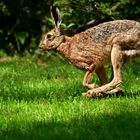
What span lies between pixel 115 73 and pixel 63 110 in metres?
1.38

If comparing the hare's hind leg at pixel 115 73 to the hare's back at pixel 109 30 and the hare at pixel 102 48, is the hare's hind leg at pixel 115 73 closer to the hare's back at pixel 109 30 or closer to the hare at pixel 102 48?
the hare at pixel 102 48

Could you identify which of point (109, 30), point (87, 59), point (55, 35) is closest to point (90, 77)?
point (87, 59)

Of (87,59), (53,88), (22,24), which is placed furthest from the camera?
(22,24)

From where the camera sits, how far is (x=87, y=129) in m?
6.81

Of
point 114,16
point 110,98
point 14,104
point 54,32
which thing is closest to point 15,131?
point 14,104

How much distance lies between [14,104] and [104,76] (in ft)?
5.43

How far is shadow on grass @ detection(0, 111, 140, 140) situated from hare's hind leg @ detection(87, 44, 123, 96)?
156cm

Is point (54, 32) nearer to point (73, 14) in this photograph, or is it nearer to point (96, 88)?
point (96, 88)

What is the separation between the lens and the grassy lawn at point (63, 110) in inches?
264

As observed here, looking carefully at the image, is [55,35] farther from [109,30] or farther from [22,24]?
[22,24]

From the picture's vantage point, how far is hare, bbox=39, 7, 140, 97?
8985 millimetres

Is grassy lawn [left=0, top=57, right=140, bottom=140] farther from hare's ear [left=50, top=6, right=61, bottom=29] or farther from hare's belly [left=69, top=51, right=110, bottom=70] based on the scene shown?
hare's ear [left=50, top=6, right=61, bottom=29]

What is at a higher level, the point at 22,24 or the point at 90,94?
the point at 90,94

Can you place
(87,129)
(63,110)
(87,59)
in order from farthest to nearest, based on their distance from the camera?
(87,59) → (63,110) → (87,129)
